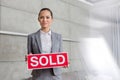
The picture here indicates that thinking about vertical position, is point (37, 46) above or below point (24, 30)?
below

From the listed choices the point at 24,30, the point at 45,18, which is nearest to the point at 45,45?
the point at 45,18

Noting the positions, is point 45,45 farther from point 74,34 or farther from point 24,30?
point 74,34

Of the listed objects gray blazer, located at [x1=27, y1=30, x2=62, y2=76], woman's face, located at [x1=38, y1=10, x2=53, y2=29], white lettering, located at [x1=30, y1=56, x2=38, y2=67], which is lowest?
white lettering, located at [x1=30, y1=56, x2=38, y2=67]

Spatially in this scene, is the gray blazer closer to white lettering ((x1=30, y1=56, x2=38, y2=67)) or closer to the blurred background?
white lettering ((x1=30, y1=56, x2=38, y2=67))

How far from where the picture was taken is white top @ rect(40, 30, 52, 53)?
2.89 ft

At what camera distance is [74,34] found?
2.12 meters

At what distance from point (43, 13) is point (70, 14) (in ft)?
4.03

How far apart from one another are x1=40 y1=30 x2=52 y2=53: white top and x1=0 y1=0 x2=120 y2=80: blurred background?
0.59 m

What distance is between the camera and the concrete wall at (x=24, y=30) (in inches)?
54.9

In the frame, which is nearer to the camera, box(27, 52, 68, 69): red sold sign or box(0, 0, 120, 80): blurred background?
box(27, 52, 68, 69): red sold sign

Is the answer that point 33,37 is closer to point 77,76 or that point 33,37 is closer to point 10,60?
point 10,60

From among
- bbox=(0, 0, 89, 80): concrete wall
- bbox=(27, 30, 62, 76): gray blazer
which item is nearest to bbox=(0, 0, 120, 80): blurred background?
bbox=(0, 0, 89, 80): concrete wall

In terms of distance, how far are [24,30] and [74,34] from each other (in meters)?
0.76

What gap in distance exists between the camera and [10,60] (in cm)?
142
